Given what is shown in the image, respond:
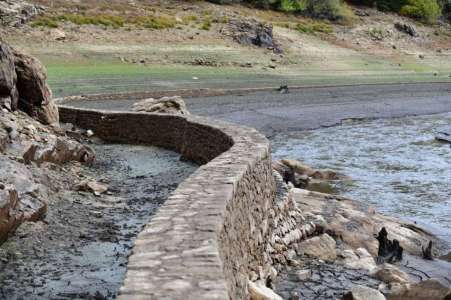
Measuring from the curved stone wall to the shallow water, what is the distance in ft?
16.9

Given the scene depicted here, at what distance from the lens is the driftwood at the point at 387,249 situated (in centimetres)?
1184

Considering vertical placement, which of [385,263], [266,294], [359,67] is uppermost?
[266,294]

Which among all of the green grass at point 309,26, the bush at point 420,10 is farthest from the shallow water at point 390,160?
the bush at point 420,10

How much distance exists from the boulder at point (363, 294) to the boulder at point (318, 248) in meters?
1.66

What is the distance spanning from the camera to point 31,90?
16578 millimetres

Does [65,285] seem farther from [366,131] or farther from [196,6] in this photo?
[196,6]

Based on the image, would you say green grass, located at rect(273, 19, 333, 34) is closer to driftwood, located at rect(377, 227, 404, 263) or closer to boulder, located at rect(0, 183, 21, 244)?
driftwood, located at rect(377, 227, 404, 263)

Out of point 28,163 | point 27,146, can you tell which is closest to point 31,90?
point 27,146

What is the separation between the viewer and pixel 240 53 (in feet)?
152

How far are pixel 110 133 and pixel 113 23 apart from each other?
25.7m

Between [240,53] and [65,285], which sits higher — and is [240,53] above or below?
below

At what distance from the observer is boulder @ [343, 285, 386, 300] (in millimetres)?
9023

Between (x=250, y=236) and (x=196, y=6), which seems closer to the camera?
(x=250, y=236)

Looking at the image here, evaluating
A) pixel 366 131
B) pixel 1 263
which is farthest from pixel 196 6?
pixel 1 263
